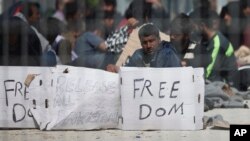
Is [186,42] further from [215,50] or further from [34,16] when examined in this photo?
[34,16]

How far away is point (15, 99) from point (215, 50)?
133 centimetres

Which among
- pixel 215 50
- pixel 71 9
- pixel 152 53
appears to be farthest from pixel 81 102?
pixel 215 50

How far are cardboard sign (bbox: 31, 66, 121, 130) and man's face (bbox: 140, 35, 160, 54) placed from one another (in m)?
0.28

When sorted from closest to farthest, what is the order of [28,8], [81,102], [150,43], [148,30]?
Answer: [28,8] → [81,102] → [148,30] → [150,43]

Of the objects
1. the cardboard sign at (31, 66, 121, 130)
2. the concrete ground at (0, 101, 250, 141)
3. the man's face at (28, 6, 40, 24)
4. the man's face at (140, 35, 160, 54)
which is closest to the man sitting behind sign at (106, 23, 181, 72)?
the man's face at (140, 35, 160, 54)

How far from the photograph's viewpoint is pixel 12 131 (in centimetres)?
592

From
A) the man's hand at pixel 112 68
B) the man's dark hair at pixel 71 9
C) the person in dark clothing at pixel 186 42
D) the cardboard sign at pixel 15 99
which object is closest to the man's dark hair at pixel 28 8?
the man's dark hair at pixel 71 9

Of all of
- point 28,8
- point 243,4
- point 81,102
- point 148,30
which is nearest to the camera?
point 28,8

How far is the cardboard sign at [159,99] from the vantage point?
5871 mm

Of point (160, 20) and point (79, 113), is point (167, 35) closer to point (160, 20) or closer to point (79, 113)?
point (160, 20)

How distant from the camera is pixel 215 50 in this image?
19.8ft

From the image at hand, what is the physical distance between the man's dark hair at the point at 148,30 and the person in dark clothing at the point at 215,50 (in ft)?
0.90

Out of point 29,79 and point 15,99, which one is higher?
point 29,79

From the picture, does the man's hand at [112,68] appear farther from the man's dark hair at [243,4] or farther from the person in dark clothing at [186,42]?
the man's dark hair at [243,4]
